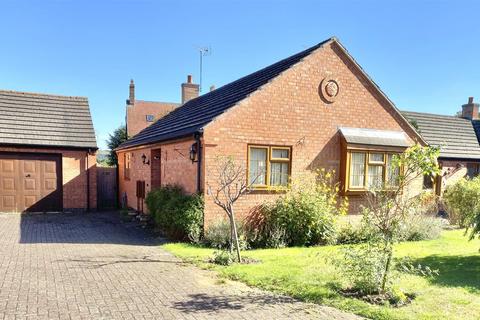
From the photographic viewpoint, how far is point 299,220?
1062cm

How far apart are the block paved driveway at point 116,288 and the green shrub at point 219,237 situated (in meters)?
1.38

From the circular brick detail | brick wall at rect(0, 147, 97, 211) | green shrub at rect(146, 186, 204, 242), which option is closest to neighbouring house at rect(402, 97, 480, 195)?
the circular brick detail

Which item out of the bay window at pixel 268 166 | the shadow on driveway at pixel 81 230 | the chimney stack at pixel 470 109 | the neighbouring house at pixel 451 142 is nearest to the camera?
the shadow on driveway at pixel 81 230

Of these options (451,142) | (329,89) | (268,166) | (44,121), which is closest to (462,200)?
(451,142)

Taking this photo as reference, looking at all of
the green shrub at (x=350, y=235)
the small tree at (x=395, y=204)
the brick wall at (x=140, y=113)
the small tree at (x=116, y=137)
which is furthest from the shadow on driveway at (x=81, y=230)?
the brick wall at (x=140, y=113)

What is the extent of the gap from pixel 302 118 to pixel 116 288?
7773 mm

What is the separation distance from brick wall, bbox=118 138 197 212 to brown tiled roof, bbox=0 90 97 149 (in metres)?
2.43

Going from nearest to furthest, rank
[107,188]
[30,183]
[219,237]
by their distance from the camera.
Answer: [219,237] → [30,183] → [107,188]

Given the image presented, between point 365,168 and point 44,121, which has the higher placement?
point 44,121

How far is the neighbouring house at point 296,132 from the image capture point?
419 inches

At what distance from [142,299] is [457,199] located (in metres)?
13.5

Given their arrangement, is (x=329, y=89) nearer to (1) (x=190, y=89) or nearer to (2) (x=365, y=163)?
(2) (x=365, y=163)

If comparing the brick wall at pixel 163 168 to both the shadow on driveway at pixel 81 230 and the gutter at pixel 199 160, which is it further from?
the shadow on driveway at pixel 81 230

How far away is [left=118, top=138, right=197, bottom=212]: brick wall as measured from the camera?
37.2 feet
